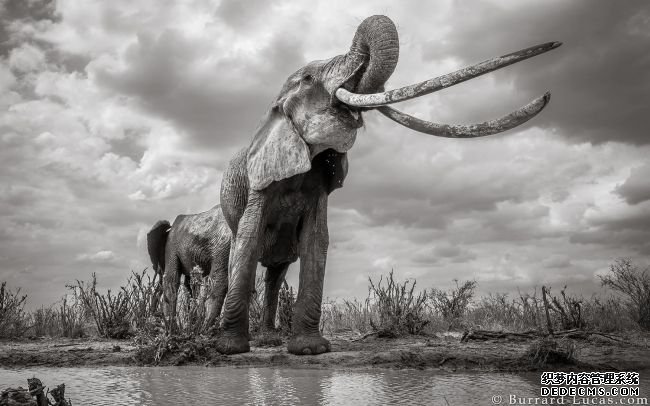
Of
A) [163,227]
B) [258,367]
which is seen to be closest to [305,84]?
[258,367]

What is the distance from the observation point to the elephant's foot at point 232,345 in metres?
6.10

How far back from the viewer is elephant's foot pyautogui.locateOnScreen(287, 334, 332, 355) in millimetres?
5855

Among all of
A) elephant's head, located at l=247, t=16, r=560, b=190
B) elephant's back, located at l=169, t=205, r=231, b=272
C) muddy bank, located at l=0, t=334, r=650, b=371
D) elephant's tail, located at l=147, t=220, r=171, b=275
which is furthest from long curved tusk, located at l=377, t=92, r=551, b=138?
elephant's tail, located at l=147, t=220, r=171, b=275

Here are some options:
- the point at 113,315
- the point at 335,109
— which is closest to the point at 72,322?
the point at 113,315

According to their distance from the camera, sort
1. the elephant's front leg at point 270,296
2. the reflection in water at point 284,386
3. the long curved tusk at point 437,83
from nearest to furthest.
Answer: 1. the reflection in water at point 284,386
2. the long curved tusk at point 437,83
3. the elephant's front leg at point 270,296

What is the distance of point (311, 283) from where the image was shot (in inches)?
251

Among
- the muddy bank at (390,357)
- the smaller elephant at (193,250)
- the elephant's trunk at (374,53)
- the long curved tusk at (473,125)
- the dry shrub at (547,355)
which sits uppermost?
the elephant's trunk at (374,53)

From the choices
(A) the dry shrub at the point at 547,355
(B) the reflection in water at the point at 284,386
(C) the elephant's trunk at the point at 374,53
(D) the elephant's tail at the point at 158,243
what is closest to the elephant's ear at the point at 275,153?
(C) the elephant's trunk at the point at 374,53

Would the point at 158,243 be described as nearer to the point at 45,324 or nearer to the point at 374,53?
the point at 45,324

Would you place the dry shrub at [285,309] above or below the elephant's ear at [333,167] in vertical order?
below

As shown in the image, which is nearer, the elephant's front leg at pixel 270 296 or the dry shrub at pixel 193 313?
the dry shrub at pixel 193 313

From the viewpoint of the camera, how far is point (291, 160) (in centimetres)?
606

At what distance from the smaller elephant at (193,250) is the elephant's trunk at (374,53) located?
4.42 m

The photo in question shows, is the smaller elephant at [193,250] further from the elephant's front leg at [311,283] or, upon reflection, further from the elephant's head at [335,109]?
the elephant's head at [335,109]
